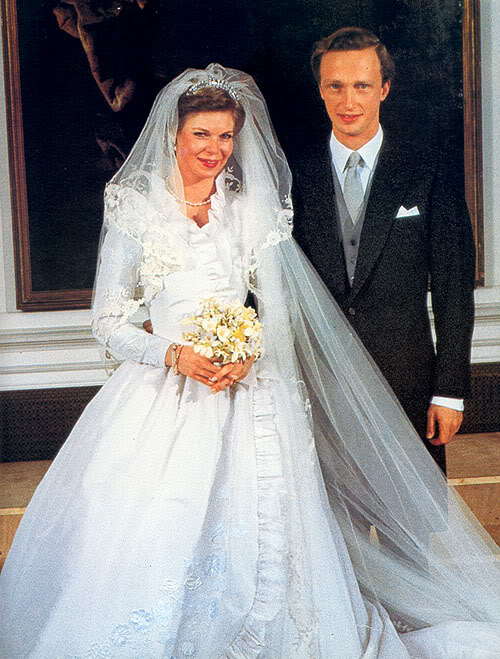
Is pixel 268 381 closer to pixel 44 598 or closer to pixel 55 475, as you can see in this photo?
pixel 55 475

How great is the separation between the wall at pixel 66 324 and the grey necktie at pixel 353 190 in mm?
494

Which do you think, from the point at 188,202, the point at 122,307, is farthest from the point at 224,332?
the point at 188,202

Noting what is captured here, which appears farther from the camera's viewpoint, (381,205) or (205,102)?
(381,205)

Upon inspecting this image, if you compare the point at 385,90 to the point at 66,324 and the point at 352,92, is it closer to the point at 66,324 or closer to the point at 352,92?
the point at 352,92

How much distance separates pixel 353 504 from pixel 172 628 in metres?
0.71

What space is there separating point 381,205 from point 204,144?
0.61 meters

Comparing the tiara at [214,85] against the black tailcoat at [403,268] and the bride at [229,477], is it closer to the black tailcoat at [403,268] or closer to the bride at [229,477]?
the bride at [229,477]

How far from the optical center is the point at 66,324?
250 cm

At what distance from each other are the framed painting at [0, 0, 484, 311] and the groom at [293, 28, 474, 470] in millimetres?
76

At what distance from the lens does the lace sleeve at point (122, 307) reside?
2172 millimetres

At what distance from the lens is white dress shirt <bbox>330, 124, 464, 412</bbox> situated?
237 centimetres

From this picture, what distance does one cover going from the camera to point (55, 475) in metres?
2.18

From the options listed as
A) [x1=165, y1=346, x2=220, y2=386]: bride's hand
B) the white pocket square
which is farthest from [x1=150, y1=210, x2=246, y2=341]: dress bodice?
the white pocket square

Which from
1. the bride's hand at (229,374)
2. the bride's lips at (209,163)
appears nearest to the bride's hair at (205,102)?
the bride's lips at (209,163)
